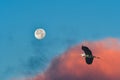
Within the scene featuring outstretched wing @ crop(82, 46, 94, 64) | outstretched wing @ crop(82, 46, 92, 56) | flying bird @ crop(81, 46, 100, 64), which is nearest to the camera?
outstretched wing @ crop(82, 46, 92, 56)

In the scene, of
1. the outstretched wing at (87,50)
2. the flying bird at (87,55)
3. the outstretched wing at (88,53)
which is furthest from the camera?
the flying bird at (87,55)

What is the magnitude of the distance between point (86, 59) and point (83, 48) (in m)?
12.1

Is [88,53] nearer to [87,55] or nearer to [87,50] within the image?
[87,55]

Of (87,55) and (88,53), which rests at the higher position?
(88,53)

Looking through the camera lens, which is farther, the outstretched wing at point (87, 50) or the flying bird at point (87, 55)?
the flying bird at point (87, 55)

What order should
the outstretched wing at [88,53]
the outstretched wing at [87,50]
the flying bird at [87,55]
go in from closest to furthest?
the outstretched wing at [87,50], the outstretched wing at [88,53], the flying bird at [87,55]

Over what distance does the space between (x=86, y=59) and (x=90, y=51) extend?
905 centimetres

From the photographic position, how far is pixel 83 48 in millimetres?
177875

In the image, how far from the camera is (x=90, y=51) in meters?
180

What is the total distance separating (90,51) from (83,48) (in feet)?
14.7

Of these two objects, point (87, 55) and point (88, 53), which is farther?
point (87, 55)

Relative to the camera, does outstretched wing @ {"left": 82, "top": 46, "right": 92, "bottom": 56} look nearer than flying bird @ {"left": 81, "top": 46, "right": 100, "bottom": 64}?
Yes

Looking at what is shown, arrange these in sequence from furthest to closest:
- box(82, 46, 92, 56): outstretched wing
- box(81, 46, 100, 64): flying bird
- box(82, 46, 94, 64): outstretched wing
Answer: box(81, 46, 100, 64): flying bird, box(82, 46, 94, 64): outstretched wing, box(82, 46, 92, 56): outstretched wing

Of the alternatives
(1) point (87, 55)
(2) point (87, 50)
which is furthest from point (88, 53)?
(2) point (87, 50)
